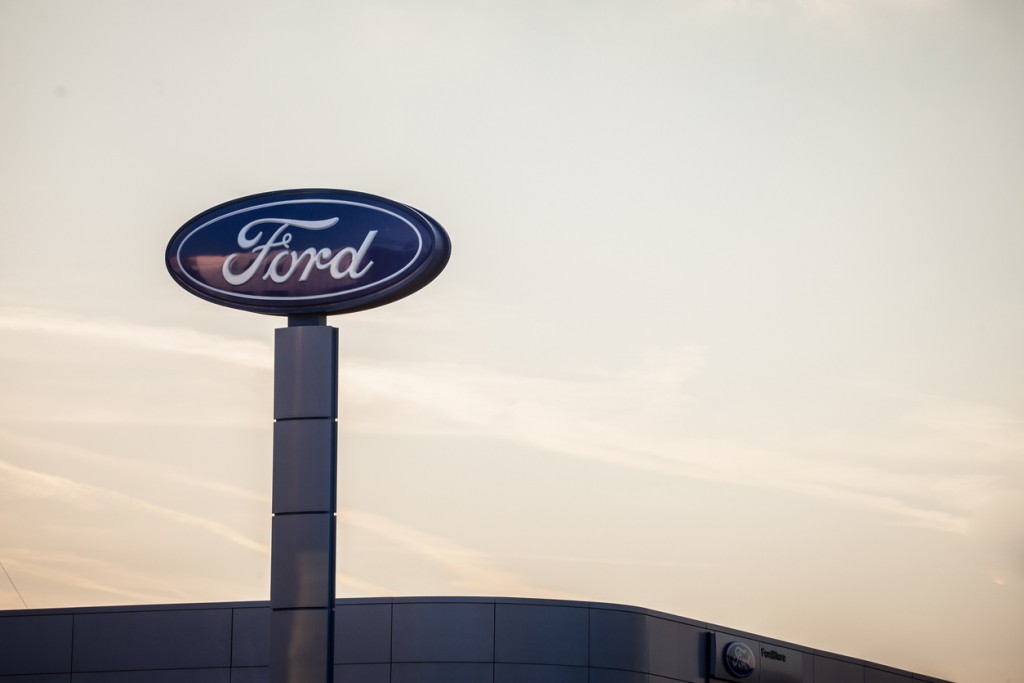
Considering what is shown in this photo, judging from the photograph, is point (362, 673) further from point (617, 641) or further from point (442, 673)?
point (617, 641)

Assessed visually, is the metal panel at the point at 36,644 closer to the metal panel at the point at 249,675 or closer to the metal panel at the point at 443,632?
the metal panel at the point at 249,675

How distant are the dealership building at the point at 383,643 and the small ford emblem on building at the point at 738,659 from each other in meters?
1.18

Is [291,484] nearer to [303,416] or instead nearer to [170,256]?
[303,416]

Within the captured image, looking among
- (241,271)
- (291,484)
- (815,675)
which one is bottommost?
(815,675)

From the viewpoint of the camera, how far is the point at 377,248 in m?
18.1

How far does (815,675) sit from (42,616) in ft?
59.7

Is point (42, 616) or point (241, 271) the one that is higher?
point (241, 271)

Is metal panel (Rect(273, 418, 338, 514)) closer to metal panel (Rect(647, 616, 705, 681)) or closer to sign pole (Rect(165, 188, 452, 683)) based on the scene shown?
sign pole (Rect(165, 188, 452, 683))

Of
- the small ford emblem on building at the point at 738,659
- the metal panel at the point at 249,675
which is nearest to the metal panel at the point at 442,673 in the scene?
the metal panel at the point at 249,675

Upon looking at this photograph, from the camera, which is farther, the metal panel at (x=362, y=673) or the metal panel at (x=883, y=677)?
the metal panel at (x=883, y=677)

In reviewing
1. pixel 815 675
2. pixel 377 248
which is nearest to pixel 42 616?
pixel 377 248

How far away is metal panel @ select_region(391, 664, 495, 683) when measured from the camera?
2577cm

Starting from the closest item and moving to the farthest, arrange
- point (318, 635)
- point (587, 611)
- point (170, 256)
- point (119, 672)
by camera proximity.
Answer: point (318, 635) < point (170, 256) < point (119, 672) < point (587, 611)

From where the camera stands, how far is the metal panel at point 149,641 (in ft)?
82.0
